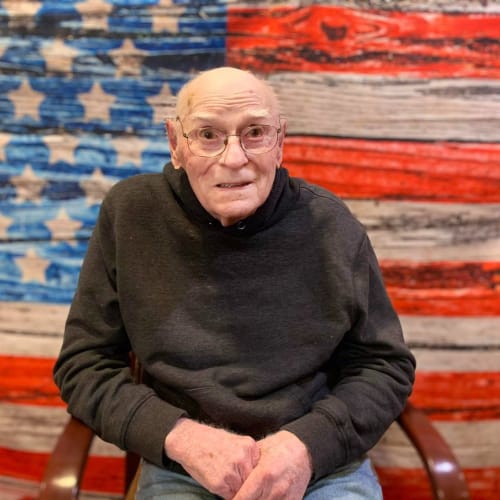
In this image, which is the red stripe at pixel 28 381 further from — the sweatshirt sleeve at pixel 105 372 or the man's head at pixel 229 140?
the man's head at pixel 229 140

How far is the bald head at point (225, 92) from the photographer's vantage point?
113 centimetres

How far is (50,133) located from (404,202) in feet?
3.65

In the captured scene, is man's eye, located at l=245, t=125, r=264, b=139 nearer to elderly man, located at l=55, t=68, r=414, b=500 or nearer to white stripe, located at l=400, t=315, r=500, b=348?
elderly man, located at l=55, t=68, r=414, b=500

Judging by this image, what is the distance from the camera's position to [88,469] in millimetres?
1818

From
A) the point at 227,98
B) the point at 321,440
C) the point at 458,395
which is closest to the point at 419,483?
the point at 458,395

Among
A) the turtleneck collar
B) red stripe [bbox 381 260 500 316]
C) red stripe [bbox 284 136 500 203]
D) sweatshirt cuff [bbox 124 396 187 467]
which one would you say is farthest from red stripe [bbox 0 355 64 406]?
red stripe [bbox 381 260 500 316]

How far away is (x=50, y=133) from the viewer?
1604 millimetres

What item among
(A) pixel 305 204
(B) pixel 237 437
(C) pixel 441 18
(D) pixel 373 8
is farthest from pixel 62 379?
(C) pixel 441 18

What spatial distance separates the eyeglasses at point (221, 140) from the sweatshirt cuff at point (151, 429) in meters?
0.57

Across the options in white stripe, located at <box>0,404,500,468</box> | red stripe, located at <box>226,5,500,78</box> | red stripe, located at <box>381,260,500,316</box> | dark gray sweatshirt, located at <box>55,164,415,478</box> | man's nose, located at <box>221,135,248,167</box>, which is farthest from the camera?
white stripe, located at <box>0,404,500,468</box>

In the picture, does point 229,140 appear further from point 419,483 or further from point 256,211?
point 419,483

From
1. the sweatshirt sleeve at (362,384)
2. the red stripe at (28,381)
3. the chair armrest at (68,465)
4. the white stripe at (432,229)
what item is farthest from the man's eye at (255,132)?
the red stripe at (28,381)

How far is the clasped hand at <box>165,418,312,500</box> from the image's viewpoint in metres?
1.07

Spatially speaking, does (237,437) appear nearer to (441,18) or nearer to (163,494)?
(163,494)
